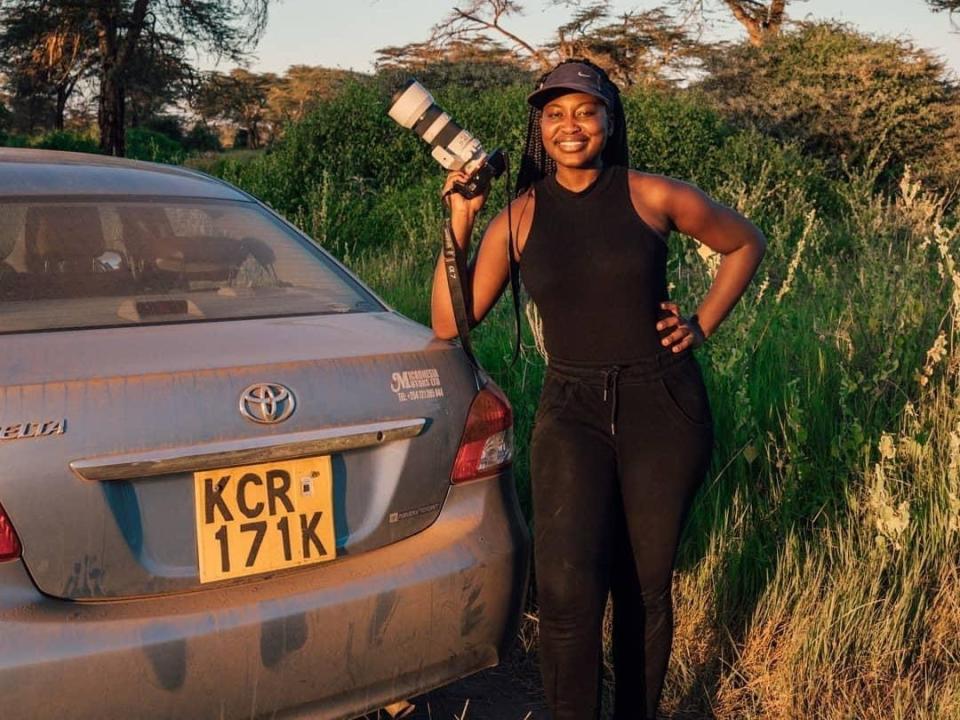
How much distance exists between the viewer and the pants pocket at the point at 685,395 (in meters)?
2.59

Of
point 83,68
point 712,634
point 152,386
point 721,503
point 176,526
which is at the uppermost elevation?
point 83,68

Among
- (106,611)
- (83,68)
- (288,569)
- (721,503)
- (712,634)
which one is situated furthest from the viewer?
(83,68)

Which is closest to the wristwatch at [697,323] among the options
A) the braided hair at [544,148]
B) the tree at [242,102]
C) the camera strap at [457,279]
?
the braided hair at [544,148]

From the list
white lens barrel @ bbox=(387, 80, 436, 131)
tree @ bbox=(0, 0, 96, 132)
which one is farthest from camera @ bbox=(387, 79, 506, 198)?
tree @ bbox=(0, 0, 96, 132)

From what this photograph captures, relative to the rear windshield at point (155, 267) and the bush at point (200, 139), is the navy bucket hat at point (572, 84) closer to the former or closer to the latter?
the rear windshield at point (155, 267)

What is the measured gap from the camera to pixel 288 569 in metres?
2.31

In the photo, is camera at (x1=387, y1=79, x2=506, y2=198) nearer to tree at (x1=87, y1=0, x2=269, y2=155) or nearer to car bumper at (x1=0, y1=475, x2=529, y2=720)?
car bumper at (x1=0, y1=475, x2=529, y2=720)

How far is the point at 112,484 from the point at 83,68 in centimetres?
2762

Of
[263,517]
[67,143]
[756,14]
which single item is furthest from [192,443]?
[67,143]

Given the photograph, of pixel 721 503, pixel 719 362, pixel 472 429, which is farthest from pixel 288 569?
pixel 719 362

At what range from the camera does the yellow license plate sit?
2217 millimetres

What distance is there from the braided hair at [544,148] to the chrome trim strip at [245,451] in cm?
71

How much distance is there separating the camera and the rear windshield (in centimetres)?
58

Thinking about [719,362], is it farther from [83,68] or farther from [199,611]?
[83,68]
